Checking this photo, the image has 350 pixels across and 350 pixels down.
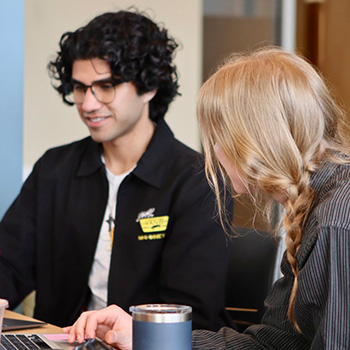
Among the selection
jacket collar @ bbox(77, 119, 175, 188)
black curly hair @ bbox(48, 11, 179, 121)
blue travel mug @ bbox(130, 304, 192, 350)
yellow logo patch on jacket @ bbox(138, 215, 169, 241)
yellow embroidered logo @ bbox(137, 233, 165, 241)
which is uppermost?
black curly hair @ bbox(48, 11, 179, 121)

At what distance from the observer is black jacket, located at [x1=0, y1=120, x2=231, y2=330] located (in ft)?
5.60

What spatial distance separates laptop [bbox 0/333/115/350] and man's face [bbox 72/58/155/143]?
32.2 inches

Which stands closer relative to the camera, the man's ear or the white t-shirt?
the white t-shirt

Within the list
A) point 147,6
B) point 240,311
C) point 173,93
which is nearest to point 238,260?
point 240,311

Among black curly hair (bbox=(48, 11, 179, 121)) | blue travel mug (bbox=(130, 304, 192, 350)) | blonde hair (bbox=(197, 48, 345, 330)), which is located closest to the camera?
blue travel mug (bbox=(130, 304, 192, 350))

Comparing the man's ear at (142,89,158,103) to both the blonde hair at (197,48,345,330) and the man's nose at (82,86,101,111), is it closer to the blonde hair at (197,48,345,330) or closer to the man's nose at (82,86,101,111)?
the man's nose at (82,86,101,111)

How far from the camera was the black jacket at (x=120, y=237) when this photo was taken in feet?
5.60

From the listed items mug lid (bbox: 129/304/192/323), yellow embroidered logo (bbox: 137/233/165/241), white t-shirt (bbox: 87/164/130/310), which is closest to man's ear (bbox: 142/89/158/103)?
white t-shirt (bbox: 87/164/130/310)

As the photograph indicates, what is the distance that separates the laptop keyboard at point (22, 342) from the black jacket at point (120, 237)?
1.82 feet

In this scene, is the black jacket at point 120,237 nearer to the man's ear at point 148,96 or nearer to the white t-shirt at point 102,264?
the white t-shirt at point 102,264

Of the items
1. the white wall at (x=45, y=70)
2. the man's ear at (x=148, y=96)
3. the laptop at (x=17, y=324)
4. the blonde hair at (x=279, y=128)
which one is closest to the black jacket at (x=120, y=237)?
the man's ear at (x=148, y=96)

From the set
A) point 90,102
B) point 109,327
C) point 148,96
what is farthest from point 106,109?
point 109,327

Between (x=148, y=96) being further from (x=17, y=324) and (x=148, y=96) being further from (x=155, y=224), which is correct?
(x=17, y=324)

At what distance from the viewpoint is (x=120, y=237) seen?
182 cm
